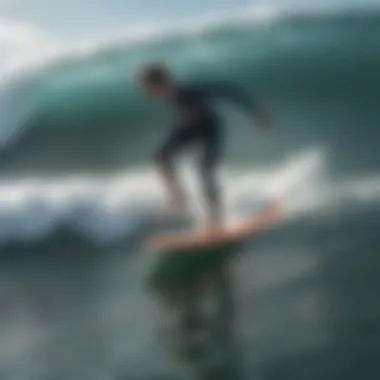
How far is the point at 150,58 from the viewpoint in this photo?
165cm

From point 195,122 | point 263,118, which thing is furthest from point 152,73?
point 263,118

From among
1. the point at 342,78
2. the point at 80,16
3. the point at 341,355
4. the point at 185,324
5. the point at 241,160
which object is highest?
the point at 80,16

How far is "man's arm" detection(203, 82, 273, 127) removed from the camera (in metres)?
1.63

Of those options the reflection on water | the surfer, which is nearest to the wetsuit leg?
the surfer

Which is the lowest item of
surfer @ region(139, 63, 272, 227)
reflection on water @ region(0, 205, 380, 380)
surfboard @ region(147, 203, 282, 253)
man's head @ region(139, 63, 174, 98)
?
reflection on water @ region(0, 205, 380, 380)

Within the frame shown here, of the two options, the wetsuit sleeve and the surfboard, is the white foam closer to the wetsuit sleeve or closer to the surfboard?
the surfboard

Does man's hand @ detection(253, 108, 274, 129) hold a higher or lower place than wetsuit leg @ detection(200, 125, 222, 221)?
higher

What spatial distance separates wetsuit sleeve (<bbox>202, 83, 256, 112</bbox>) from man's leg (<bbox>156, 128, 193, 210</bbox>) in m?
0.10

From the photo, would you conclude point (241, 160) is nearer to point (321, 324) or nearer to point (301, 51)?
point (301, 51)

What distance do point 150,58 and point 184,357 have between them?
607mm

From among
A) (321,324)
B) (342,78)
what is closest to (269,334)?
(321,324)

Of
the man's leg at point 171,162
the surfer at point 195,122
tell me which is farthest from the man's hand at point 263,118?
the man's leg at point 171,162

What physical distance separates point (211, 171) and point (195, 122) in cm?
→ 10

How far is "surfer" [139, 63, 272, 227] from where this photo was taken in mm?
1614
